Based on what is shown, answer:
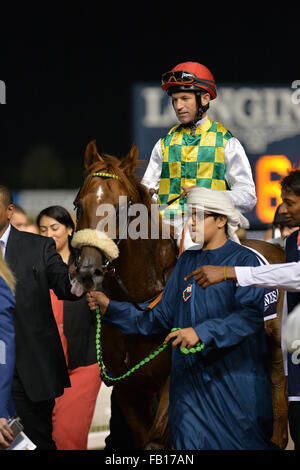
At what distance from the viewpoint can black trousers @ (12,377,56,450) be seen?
351cm

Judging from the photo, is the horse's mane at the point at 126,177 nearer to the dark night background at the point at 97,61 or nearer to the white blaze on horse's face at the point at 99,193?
the white blaze on horse's face at the point at 99,193

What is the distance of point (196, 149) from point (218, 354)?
1.46m

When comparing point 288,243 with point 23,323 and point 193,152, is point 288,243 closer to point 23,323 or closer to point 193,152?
point 193,152

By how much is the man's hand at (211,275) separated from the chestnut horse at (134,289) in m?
0.60

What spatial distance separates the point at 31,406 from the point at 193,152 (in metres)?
1.70

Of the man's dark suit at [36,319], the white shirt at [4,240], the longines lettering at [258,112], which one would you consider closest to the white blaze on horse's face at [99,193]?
the man's dark suit at [36,319]

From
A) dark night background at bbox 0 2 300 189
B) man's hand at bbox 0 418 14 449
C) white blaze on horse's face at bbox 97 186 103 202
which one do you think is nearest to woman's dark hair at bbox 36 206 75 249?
white blaze on horse's face at bbox 97 186 103 202

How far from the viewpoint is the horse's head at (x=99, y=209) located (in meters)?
3.16

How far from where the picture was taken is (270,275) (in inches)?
118

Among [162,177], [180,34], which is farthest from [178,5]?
[162,177]

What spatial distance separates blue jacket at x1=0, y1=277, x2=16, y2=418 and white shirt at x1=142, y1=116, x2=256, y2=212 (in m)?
1.34

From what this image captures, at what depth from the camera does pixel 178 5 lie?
1029 centimetres

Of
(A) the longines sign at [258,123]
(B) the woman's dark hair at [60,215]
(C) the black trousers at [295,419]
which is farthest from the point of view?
(A) the longines sign at [258,123]
